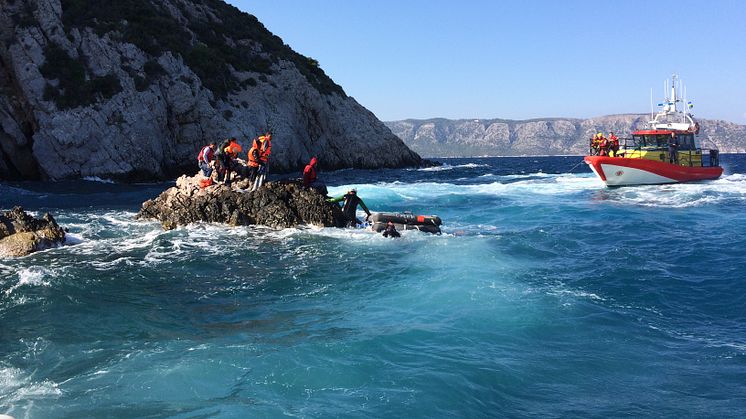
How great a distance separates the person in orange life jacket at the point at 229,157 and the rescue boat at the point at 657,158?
22.1m

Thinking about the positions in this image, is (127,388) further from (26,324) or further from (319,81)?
(319,81)

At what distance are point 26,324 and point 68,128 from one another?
27982 millimetres

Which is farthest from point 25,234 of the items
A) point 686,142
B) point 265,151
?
point 686,142

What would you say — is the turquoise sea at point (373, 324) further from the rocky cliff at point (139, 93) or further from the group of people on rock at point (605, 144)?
the rocky cliff at point (139, 93)

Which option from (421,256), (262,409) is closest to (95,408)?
(262,409)

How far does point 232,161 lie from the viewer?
786 inches

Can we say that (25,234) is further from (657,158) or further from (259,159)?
(657,158)

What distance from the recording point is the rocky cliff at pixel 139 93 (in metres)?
33.7

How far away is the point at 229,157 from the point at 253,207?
2.17m

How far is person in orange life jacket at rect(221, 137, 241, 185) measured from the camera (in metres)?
19.2

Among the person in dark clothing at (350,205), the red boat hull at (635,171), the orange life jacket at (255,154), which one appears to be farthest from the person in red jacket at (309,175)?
the red boat hull at (635,171)

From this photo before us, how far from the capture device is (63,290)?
11.2 metres

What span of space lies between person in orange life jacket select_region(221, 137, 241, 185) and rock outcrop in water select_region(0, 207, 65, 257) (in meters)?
5.66

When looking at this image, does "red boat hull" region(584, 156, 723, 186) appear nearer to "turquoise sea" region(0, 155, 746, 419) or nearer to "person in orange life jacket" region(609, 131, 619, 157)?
"person in orange life jacket" region(609, 131, 619, 157)
